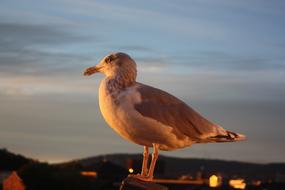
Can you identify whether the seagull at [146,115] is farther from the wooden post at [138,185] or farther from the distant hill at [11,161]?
the distant hill at [11,161]

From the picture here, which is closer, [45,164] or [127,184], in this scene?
[127,184]

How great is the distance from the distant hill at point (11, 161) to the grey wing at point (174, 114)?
37.8m

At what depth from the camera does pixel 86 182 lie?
36062 mm

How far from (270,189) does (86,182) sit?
11.0m

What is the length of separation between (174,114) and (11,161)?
39.9 meters

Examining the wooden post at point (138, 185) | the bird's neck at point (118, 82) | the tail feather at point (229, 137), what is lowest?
the wooden post at point (138, 185)

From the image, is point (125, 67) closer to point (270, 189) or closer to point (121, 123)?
point (121, 123)

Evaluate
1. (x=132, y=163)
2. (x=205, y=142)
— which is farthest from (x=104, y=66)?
(x=132, y=163)

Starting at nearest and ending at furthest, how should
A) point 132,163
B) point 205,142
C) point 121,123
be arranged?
point 121,123 < point 205,142 < point 132,163

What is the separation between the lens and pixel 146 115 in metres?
6.58

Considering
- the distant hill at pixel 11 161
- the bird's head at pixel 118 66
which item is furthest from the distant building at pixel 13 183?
the bird's head at pixel 118 66

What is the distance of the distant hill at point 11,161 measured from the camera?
44.8 m

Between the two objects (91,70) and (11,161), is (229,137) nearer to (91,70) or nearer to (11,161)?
(91,70)

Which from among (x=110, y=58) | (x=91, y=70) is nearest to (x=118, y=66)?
(x=110, y=58)
